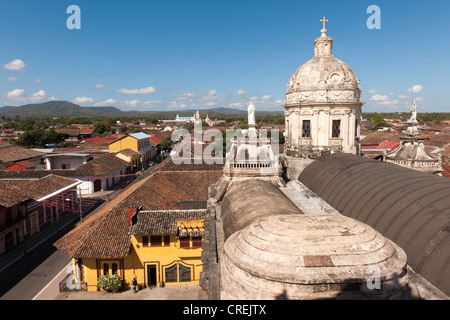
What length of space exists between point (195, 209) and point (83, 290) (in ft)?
34.9

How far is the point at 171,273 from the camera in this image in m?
24.1

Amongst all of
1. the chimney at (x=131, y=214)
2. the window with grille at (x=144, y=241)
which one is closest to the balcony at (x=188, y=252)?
the window with grille at (x=144, y=241)

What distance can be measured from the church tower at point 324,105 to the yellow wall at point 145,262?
11.1 meters

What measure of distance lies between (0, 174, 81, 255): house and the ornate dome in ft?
91.6

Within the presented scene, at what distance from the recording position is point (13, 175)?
43500 mm

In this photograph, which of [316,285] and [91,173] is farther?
[91,173]

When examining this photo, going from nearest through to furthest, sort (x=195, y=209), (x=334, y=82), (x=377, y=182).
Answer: (x=377, y=182), (x=334, y=82), (x=195, y=209)

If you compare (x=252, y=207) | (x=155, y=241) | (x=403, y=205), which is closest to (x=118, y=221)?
(x=155, y=241)

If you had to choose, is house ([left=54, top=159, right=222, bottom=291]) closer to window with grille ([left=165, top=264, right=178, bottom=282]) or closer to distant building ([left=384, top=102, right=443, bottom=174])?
window with grille ([left=165, top=264, right=178, bottom=282])

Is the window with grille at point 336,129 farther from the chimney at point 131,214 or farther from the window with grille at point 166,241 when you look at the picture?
the chimney at point 131,214

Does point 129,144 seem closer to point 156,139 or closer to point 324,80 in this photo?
point 156,139

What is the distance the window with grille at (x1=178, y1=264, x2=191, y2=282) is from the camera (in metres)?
24.2
